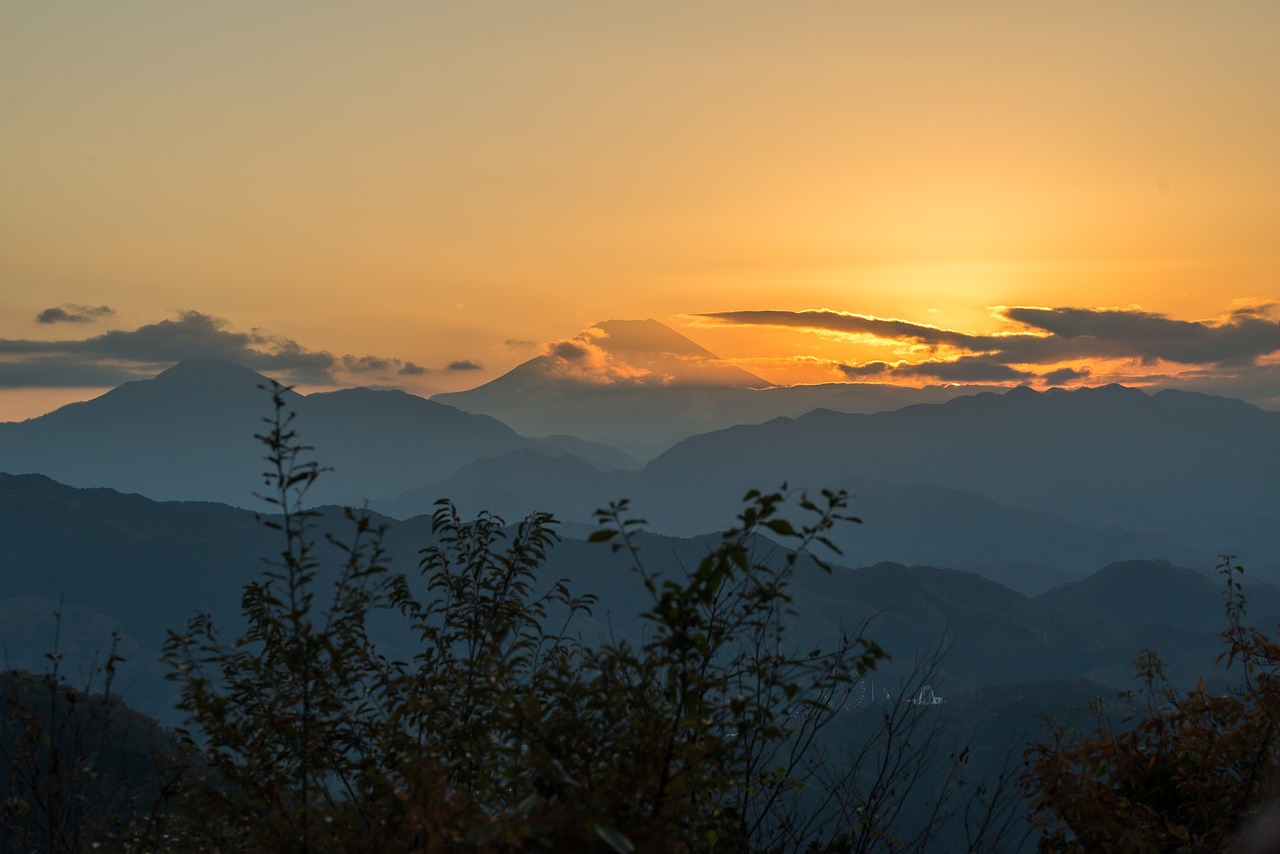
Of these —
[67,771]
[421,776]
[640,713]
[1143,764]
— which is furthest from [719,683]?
[1143,764]

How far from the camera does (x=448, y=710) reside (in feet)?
23.6

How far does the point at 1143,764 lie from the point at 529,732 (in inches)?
344

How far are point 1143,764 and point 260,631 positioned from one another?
30.8 ft

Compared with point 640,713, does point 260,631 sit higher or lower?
lower

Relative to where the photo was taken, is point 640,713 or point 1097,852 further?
point 1097,852

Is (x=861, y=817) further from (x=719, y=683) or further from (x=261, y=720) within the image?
(x=261, y=720)

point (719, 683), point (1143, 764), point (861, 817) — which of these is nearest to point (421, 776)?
point (719, 683)

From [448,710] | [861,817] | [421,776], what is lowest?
[861,817]

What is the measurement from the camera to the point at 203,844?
748 cm

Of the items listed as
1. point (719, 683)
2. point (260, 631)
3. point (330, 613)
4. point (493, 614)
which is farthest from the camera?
point (493, 614)

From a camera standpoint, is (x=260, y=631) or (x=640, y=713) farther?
(x=260, y=631)

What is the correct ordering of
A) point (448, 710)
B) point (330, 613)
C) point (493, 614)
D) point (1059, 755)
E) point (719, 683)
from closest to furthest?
point (719, 683)
point (330, 613)
point (448, 710)
point (493, 614)
point (1059, 755)

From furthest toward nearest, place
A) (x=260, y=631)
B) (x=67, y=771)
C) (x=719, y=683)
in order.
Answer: (x=67, y=771) < (x=260, y=631) < (x=719, y=683)

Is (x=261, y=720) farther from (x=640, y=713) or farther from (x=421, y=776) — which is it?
(x=640, y=713)
